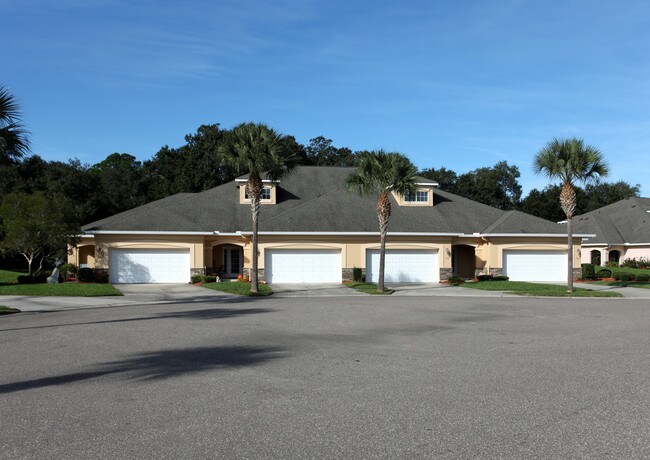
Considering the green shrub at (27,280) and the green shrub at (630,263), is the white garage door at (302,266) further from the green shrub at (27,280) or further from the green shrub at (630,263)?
the green shrub at (630,263)

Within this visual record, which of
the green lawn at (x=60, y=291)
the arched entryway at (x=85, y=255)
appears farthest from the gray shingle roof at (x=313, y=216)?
the green lawn at (x=60, y=291)

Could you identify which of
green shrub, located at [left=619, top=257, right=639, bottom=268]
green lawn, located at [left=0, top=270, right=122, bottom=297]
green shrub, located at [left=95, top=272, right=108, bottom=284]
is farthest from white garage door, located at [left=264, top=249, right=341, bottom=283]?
green shrub, located at [left=619, top=257, right=639, bottom=268]

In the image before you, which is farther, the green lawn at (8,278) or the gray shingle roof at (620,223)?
the gray shingle roof at (620,223)

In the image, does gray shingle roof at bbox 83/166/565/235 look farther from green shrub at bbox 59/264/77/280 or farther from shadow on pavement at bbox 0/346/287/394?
shadow on pavement at bbox 0/346/287/394

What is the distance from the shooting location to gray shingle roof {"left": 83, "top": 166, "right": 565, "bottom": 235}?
32625 mm

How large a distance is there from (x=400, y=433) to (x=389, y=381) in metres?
2.42

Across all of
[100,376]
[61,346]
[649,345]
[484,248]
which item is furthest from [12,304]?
[484,248]

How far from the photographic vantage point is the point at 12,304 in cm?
1995

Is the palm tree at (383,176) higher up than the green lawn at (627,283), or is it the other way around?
the palm tree at (383,176)

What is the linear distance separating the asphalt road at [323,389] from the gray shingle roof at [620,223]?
37452 millimetres

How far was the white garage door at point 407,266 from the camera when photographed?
3328 centimetres

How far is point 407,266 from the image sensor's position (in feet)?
110

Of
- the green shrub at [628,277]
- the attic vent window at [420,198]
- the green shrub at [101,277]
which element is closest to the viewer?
the green shrub at [101,277]

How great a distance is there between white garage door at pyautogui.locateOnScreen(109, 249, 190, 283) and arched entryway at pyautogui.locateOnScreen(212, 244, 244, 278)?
Answer: 12.6 ft
